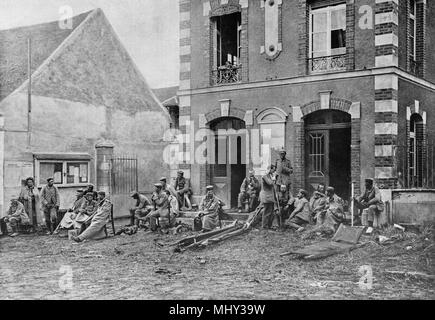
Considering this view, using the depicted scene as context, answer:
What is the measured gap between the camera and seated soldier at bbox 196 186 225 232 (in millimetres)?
12688

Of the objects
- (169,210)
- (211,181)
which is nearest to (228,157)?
(211,181)

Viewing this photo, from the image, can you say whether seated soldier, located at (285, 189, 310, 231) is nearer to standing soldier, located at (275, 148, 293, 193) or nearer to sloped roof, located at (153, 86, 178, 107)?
standing soldier, located at (275, 148, 293, 193)

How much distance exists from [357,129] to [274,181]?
7.85 feet

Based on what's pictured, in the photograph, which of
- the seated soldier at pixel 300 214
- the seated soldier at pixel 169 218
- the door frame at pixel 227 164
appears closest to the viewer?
the seated soldier at pixel 300 214

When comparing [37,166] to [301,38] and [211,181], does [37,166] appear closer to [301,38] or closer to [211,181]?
[211,181]

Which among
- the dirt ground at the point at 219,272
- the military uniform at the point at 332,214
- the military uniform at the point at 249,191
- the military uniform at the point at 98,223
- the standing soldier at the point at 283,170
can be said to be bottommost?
the dirt ground at the point at 219,272

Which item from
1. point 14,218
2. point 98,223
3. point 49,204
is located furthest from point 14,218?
point 98,223

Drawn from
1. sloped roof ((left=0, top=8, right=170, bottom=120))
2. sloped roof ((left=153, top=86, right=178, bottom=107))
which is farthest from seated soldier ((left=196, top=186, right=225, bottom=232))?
sloped roof ((left=153, top=86, right=178, bottom=107))

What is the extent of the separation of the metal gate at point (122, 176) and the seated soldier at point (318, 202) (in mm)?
7714

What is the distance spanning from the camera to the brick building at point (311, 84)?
1200 centimetres

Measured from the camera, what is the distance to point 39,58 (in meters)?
15.8

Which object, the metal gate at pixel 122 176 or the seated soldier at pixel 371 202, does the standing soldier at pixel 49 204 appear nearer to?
the metal gate at pixel 122 176

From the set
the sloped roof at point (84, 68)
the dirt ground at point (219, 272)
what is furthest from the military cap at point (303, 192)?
the sloped roof at point (84, 68)

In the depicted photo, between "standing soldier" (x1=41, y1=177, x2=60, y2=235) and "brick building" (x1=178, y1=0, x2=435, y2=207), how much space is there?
3947mm
